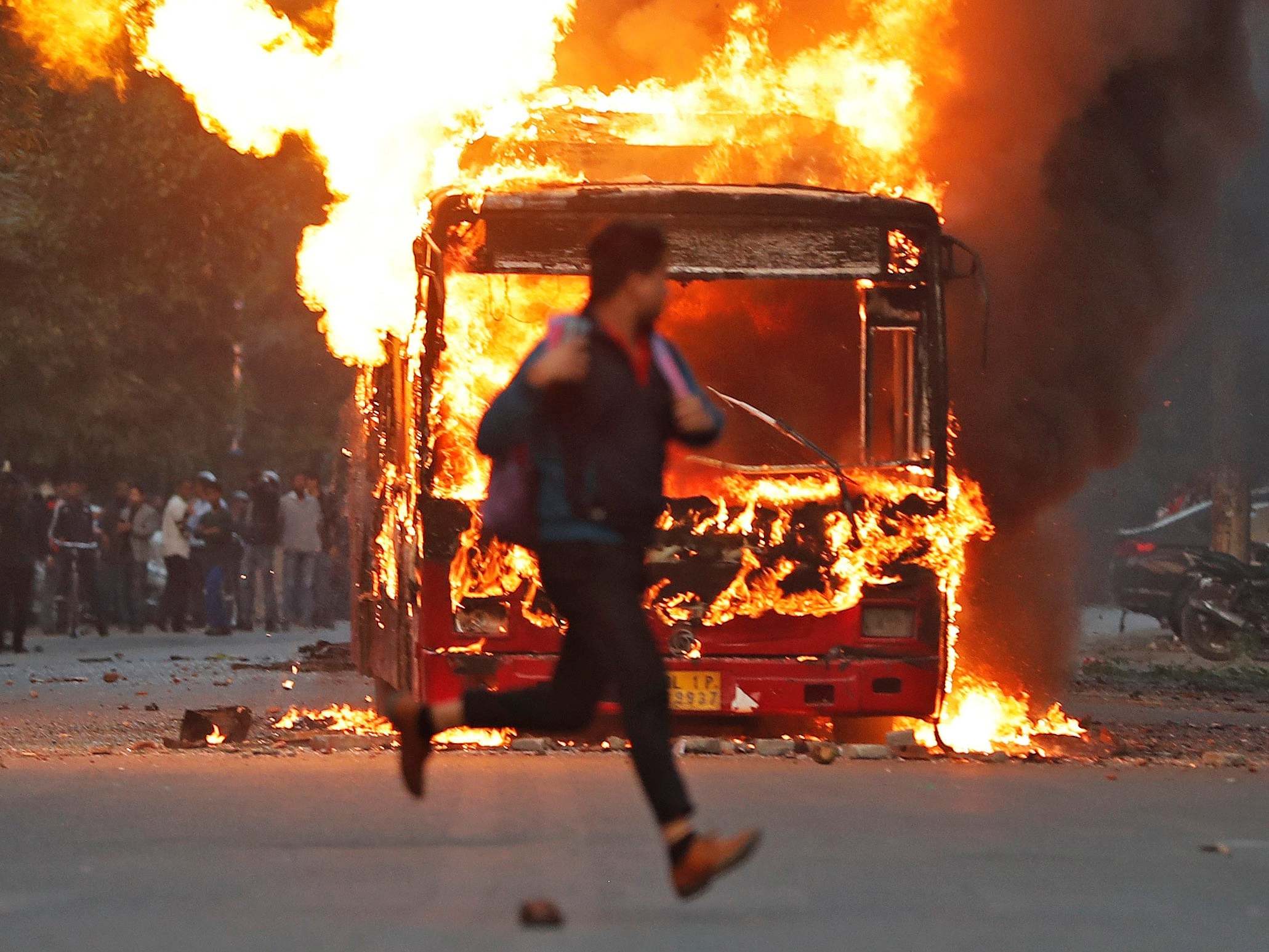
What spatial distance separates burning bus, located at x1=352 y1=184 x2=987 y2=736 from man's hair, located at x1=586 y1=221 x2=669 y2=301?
16.2ft

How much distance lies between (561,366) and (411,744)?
135 cm

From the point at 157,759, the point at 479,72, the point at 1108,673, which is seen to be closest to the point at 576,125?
the point at 479,72

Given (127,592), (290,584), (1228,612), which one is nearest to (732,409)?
(1228,612)

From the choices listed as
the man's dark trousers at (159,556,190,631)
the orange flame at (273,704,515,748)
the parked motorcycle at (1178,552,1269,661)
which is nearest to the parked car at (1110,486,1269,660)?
the parked motorcycle at (1178,552,1269,661)

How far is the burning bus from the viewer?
1200 centimetres

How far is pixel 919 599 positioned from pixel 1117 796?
2.26 m

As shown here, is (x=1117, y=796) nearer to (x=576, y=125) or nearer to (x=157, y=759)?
(x=157, y=759)

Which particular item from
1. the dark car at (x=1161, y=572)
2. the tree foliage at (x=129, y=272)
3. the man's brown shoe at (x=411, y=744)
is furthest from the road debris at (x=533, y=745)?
the dark car at (x=1161, y=572)

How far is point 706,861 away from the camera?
6.54 m

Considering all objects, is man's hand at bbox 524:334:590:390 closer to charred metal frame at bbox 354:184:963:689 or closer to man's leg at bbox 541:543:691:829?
man's leg at bbox 541:543:691:829

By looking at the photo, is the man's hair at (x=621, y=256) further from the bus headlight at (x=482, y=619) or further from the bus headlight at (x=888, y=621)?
the bus headlight at (x=888, y=621)

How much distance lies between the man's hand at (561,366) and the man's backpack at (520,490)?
165 mm

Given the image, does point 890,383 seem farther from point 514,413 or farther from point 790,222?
point 514,413

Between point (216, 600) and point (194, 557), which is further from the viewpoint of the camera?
point (194, 557)
